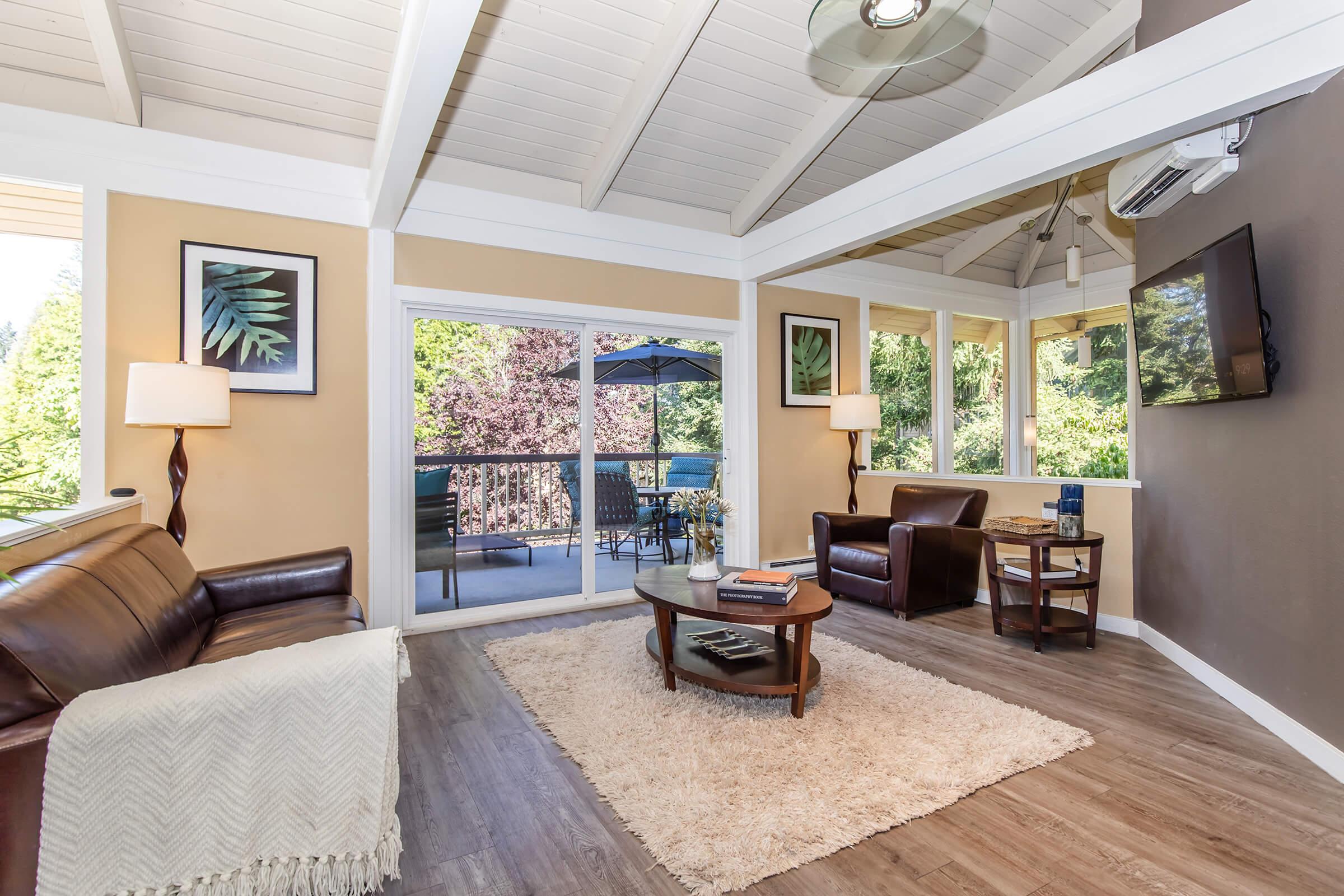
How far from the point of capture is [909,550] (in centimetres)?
405

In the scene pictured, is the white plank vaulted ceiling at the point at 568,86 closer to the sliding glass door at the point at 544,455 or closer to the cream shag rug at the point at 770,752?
the sliding glass door at the point at 544,455

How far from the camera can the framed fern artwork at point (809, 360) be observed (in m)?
5.30

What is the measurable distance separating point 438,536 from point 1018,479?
3.89m

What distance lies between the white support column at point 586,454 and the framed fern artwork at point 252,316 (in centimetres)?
160

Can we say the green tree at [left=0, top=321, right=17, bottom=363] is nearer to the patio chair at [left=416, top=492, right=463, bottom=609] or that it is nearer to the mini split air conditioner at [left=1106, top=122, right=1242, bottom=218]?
the patio chair at [left=416, top=492, right=463, bottom=609]

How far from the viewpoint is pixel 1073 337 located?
6.37 meters

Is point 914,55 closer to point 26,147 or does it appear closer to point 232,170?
point 232,170

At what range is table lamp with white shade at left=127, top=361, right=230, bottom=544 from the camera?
2846mm

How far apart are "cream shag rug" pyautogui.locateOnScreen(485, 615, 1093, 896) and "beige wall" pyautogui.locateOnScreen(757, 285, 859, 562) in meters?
1.96

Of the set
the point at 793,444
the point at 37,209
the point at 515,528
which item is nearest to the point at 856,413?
the point at 793,444

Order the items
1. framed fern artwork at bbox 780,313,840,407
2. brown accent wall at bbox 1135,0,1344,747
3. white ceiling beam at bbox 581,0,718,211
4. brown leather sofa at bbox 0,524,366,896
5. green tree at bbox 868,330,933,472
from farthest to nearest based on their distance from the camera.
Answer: green tree at bbox 868,330,933,472, framed fern artwork at bbox 780,313,840,407, white ceiling beam at bbox 581,0,718,211, brown accent wall at bbox 1135,0,1344,747, brown leather sofa at bbox 0,524,366,896

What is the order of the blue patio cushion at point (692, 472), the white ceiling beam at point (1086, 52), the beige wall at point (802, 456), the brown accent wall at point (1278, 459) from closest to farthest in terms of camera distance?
the brown accent wall at point (1278, 459) < the white ceiling beam at point (1086, 52) < the blue patio cushion at point (692, 472) < the beige wall at point (802, 456)

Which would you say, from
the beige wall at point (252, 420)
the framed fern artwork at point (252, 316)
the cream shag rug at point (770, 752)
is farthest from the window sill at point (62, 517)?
the cream shag rug at point (770, 752)

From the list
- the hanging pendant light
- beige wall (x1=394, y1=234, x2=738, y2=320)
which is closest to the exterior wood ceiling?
beige wall (x1=394, y1=234, x2=738, y2=320)
